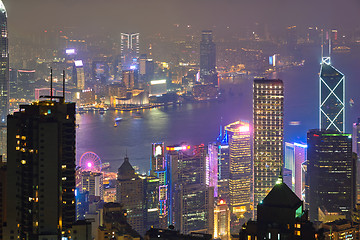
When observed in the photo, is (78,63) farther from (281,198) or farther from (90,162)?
(281,198)

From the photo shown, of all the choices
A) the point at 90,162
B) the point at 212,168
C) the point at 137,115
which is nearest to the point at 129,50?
the point at 137,115

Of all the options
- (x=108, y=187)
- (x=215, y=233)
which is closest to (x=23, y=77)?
(x=108, y=187)

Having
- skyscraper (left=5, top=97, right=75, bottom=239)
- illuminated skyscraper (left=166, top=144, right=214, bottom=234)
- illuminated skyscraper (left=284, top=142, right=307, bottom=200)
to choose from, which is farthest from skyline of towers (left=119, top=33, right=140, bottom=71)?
skyscraper (left=5, top=97, right=75, bottom=239)

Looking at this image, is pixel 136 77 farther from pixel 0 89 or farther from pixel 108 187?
pixel 108 187

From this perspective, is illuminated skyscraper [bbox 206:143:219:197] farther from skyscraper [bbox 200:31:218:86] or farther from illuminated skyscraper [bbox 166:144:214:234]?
skyscraper [bbox 200:31:218:86]

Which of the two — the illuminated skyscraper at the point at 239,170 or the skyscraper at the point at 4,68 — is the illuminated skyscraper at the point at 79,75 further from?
the illuminated skyscraper at the point at 239,170

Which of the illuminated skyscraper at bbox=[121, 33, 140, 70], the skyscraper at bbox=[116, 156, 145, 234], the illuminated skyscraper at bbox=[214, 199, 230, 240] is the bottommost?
the illuminated skyscraper at bbox=[214, 199, 230, 240]

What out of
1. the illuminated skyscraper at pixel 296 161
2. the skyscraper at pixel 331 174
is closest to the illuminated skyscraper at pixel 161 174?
the illuminated skyscraper at pixel 296 161
